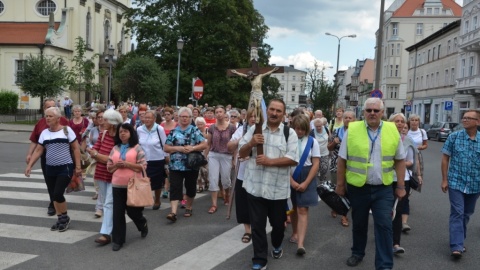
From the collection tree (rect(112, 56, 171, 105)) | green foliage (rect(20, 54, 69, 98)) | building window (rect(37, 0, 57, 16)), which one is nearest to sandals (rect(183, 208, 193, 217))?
tree (rect(112, 56, 171, 105))

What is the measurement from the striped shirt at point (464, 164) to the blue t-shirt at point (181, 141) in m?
3.74

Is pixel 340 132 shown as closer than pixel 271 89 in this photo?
Yes

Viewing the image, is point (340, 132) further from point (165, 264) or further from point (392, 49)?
point (392, 49)

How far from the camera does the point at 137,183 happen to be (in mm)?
6043

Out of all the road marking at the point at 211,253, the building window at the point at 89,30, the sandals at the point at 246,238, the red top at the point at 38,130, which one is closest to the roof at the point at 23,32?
the building window at the point at 89,30

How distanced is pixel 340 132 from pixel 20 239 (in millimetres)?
5550

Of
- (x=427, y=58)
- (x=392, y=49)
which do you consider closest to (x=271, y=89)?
(x=427, y=58)

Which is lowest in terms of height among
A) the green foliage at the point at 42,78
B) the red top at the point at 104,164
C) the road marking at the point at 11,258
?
the road marking at the point at 11,258

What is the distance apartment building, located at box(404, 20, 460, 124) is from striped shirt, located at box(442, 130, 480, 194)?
3875 centimetres

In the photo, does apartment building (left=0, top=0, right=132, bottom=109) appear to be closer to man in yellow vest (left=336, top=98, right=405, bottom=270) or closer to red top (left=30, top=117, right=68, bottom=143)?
red top (left=30, top=117, right=68, bottom=143)

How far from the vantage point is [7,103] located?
37.5m

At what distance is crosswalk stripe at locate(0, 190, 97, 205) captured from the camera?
902 centimetres

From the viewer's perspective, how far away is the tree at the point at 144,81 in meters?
30.8

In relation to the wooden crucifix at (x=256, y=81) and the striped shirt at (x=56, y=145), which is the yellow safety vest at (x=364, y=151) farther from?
the striped shirt at (x=56, y=145)
